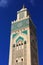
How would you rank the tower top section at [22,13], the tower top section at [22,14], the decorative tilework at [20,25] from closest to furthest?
the decorative tilework at [20,25]
the tower top section at [22,14]
the tower top section at [22,13]

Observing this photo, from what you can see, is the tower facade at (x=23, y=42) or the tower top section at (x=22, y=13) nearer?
the tower facade at (x=23, y=42)

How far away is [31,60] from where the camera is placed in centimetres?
1625

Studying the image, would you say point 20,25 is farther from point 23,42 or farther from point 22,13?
point 23,42

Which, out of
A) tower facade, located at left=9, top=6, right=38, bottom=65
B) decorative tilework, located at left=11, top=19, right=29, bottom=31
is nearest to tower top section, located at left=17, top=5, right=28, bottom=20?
tower facade, located at left=9, top=6, right=38, bottom=65

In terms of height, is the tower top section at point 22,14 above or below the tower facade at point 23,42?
above

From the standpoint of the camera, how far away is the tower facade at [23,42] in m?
16.4

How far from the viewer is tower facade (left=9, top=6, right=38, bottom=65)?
53.9ft

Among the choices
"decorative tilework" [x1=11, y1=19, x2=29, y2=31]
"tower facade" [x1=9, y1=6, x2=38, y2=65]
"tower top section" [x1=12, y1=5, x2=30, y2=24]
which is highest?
"tower top section" [x1=12, y1=5, x2=30, y2=24]

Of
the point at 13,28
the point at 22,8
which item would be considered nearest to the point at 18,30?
the point at 13,28

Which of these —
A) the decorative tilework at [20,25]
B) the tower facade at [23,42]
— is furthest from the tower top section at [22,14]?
the decorative tilework at [20,25]

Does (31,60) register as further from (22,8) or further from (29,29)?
(22,8)

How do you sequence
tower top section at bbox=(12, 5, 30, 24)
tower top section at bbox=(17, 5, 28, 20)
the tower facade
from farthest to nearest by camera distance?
tower top section at bbox=(17, 5, 28, 20), tower top section at bbox=(12, 5, 30, 24), the tower facade

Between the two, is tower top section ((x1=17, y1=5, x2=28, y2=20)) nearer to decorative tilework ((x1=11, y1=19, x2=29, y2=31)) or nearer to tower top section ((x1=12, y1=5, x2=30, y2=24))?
tower top section ((x1=12, y1=5, x2=30, y2=24))

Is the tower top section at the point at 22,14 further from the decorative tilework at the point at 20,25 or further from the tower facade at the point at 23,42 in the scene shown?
the decorative tilework at the point at 20,25
